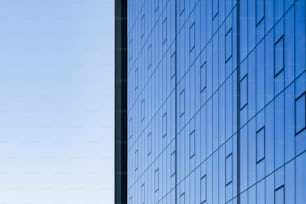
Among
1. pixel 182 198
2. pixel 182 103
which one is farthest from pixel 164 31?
pixel 182 198

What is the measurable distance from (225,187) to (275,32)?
442 inches

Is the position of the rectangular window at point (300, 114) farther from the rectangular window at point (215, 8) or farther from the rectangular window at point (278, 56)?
the rectangular window at point (215, 8)

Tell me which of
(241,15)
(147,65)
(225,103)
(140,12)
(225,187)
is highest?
(140,12)

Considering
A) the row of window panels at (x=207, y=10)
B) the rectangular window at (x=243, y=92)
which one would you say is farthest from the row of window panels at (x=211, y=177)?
the row of window panels at (x=207, y=10)

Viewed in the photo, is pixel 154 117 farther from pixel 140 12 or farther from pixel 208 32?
pixel 208 32

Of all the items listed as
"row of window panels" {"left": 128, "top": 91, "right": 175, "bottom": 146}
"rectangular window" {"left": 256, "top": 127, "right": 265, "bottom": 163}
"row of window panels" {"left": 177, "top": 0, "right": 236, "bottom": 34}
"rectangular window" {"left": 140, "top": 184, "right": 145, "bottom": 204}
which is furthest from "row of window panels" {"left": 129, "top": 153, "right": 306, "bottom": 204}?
"row of window panels" {"left": 177, "top": 0, "right": 236, "bottom": 34}

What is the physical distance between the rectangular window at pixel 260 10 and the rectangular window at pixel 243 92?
2.97 meters

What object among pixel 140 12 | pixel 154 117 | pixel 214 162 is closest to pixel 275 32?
pixel 214 162

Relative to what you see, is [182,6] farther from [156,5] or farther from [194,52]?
[156,5]

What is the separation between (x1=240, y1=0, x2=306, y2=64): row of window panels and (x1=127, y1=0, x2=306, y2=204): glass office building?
43 millimetres

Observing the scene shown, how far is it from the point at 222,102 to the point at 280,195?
1171 cm

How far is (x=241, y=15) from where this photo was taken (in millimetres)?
47875

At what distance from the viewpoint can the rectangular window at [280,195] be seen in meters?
40.0

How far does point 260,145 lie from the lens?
43.8 meters
